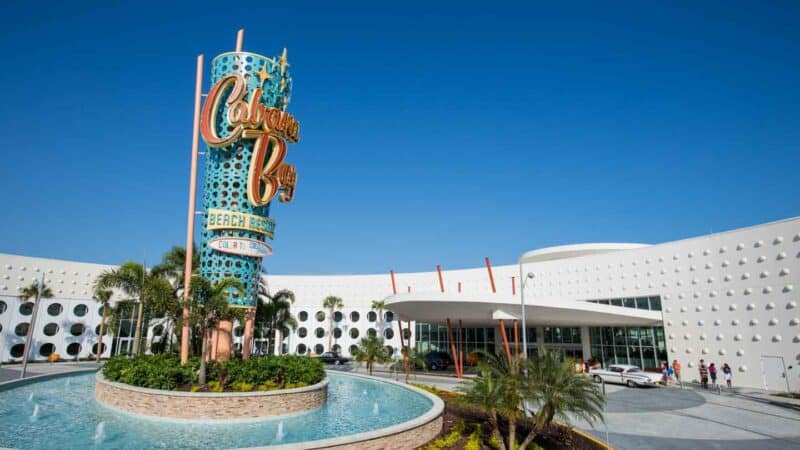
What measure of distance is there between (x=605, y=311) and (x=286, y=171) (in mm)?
23687

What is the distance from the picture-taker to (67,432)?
1303cm

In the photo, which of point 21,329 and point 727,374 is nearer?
point 727,374

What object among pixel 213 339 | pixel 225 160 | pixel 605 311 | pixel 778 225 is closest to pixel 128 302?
pixel 213 339

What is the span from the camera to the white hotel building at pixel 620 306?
29.4 metres

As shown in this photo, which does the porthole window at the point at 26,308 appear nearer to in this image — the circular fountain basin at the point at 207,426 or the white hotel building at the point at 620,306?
the white hotel building at the point at 620,306

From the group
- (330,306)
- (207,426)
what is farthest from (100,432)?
(330,306)

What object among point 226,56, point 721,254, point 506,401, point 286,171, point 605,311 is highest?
point 226,56

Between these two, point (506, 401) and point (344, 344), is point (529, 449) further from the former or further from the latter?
point (344, 344)

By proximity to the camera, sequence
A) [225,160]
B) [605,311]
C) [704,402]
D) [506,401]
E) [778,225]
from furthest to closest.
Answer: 1. [605,311]
2. [778,225]
3. [225,160]
4. [704,402]
5. [506,401]

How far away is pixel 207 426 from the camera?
15.2 m

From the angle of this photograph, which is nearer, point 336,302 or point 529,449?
point 529,449

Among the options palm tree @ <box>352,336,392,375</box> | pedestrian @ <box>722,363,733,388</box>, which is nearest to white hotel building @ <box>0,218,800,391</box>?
pedestrian @ <box>722,363,733,388</box>

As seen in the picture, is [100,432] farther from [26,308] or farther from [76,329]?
[76,329]

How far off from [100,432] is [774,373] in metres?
35.4
